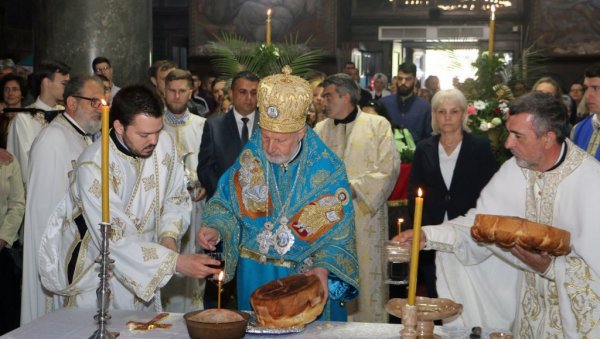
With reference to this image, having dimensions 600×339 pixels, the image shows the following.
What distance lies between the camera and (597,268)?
398 centimetres

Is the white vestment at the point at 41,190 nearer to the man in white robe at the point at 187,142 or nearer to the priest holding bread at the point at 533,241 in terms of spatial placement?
the man in white robe at the point at 187,142

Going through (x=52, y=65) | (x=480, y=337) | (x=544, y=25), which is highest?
(x=544, y=25)

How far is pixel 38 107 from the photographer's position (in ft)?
22.0

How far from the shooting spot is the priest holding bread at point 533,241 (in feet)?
12.6

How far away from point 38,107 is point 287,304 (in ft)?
12.8

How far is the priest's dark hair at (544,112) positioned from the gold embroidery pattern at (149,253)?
5.48ft

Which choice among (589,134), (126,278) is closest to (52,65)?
(126,278)

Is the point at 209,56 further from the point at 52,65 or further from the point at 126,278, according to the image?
the point at 126,278

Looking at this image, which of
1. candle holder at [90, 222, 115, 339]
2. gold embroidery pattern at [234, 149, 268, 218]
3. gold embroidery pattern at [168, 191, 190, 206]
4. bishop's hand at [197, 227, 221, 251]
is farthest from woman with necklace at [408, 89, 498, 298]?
candle holder at [90, 222, 115, 339]

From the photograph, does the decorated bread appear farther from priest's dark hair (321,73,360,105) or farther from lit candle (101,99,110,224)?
priest's dark hair (321,73,360,105)

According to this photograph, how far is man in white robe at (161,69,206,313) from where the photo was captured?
6.63 metres

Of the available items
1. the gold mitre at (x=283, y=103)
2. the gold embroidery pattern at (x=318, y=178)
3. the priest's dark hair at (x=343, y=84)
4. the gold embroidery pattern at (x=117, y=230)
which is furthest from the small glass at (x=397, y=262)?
the priest's dark hair at (x=343, y=84)

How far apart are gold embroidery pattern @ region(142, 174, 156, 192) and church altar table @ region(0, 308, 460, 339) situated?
0.83 metres

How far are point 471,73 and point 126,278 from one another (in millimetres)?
4154
